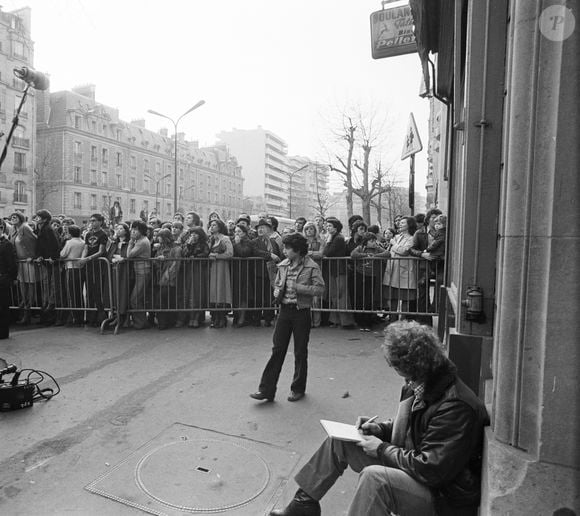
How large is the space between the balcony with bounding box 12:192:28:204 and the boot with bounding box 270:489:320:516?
6063 cm

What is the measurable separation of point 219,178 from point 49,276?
97580mm

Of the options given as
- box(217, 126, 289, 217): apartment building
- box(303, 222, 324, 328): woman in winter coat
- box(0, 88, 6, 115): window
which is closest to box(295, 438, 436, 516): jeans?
box(303, 222, 324, 328): woman in winter coat

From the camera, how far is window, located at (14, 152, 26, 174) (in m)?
54.6

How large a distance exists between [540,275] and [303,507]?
6.76ft

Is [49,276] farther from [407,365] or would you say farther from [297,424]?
[407,365]

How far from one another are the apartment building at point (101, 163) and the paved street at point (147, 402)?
46755 mm

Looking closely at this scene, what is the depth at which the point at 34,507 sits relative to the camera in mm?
3205

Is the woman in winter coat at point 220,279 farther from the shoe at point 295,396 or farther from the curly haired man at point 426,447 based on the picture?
the curly haired man at point 426,447

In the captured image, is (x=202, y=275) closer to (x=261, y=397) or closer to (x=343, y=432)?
(x=261, y=397)

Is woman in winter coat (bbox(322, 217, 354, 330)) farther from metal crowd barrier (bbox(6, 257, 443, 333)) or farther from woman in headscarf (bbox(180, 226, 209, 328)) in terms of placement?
woman in headscarf (bbox(180, 226, 209, 328))

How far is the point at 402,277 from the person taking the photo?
325 inches

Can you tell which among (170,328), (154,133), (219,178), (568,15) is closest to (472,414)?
(568,15)

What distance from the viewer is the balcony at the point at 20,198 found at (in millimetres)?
54312

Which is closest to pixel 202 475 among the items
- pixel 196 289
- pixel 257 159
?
pixel 196 289
